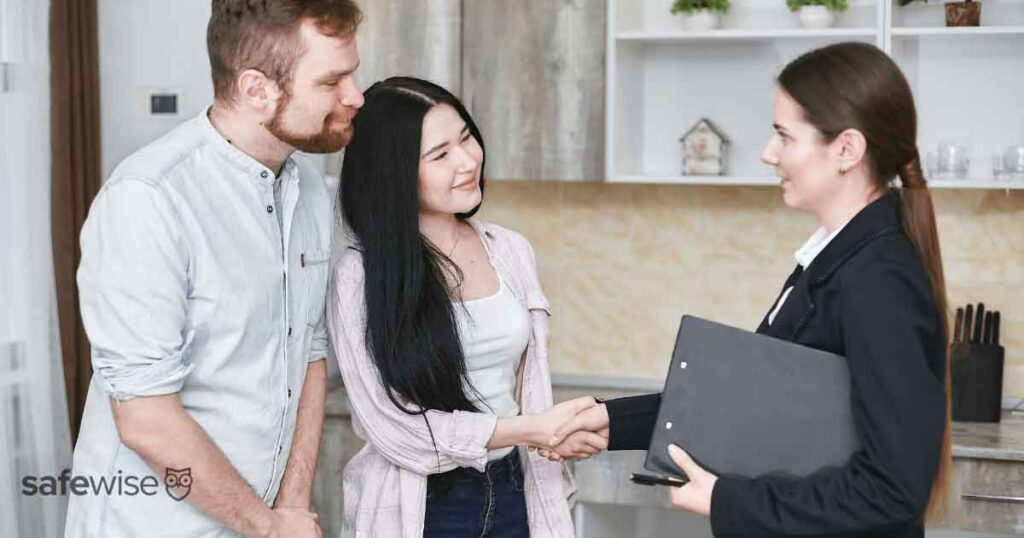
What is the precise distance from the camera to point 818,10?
3098 millimetres

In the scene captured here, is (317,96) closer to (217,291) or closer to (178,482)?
(217,291)

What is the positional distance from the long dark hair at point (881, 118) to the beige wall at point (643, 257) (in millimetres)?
1847

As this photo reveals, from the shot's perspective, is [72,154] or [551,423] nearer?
[551,423]

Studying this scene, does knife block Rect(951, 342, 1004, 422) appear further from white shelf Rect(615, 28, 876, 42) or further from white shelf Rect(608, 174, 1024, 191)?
white shelf Rect(615, 28, 876, 42)

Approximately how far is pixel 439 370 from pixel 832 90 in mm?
818

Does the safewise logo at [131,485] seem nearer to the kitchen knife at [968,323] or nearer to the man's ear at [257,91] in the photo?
the man's ear at [257,91]

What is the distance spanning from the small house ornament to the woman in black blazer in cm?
165

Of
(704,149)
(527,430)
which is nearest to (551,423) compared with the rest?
(527,430)

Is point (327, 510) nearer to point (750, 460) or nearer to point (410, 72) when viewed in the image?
point (410, 72)

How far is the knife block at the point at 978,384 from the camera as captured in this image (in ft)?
9.96

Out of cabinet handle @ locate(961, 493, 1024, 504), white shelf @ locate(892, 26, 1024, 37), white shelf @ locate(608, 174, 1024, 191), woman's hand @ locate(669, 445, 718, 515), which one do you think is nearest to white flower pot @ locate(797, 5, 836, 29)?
white shelf @ locate(892, 26, 1024, 37)

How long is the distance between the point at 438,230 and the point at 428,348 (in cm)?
26

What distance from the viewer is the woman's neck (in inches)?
84.6

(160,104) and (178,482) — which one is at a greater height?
(160,104)
